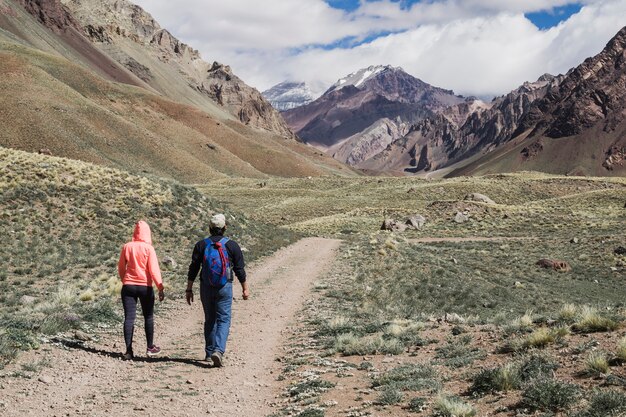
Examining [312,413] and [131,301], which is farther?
[131,301]

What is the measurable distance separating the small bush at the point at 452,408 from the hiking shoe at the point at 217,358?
4.52 m

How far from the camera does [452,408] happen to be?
23.4 ft

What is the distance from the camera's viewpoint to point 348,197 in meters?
81.1

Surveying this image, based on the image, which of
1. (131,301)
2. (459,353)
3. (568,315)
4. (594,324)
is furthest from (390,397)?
(568,315)

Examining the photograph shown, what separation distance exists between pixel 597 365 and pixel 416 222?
4772 centimetres

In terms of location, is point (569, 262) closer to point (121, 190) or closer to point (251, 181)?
point (121, 190)

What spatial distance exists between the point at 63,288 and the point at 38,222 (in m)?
10.0

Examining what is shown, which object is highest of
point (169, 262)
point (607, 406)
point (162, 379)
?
point (169, 262)

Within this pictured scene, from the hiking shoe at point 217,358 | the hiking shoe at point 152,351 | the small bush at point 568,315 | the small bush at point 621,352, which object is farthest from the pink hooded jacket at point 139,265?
the small bush at point 568,315

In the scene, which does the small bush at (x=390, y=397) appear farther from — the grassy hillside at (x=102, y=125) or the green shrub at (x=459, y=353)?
the grassy hillside at (x=102, y=125)

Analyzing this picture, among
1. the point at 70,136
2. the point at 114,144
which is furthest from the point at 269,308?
the point at 114,144

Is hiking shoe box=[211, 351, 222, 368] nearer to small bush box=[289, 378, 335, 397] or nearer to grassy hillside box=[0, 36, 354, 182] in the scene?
small bush box=[289, 378, 335, 397]

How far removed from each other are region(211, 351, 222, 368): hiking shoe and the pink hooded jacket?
1.69 meters

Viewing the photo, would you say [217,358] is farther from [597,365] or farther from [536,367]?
[597,365]
